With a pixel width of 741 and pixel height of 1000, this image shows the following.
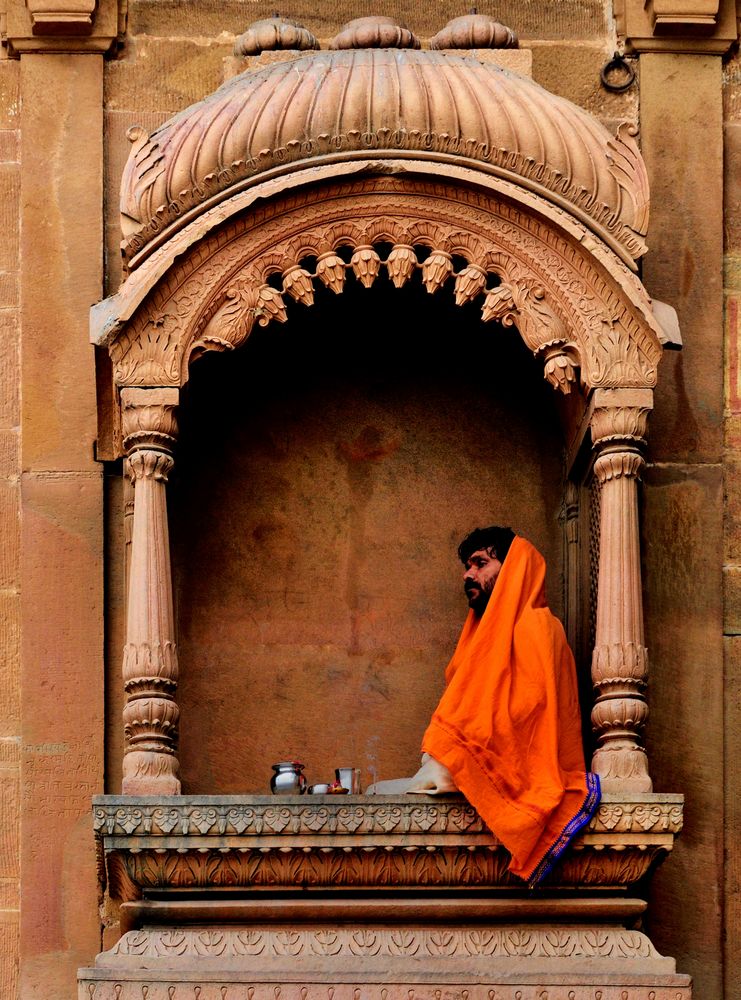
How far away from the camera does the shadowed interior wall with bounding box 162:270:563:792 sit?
37.4 feet

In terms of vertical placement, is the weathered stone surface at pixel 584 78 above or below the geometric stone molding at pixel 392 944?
above

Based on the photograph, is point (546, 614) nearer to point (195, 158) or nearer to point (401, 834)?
point (401, 834)

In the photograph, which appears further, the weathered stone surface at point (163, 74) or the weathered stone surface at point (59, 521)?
the weathered stone surface at point (163, 74)

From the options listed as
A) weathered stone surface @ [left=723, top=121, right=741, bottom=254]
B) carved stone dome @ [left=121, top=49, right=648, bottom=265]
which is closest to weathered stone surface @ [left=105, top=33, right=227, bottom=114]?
carved stone dome @ [left=121, top=49, right=648, bottom=265]

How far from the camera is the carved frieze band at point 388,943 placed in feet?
34.0

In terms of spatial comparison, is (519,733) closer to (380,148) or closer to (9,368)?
(380,148)

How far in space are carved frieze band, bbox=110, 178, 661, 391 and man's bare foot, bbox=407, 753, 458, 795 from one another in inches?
58.1

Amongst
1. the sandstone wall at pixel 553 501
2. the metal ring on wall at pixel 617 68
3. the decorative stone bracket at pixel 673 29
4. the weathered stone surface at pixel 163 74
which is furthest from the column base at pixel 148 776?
the decorative stone bracket at pixel 673 29

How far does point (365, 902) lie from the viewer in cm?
1040

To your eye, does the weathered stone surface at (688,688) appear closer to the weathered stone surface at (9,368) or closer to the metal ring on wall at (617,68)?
the metal ring on wall at (617,68)

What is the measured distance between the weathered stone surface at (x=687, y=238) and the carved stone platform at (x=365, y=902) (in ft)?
5.85

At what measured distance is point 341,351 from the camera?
11.8 metres

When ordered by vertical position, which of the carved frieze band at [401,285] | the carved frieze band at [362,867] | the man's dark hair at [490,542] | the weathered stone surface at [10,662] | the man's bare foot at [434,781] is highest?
the carved frieze band at [401,285]

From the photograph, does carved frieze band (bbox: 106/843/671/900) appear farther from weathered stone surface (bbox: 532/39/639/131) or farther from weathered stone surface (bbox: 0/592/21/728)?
weathered stone surface (bbox: 532/39/639/131)
